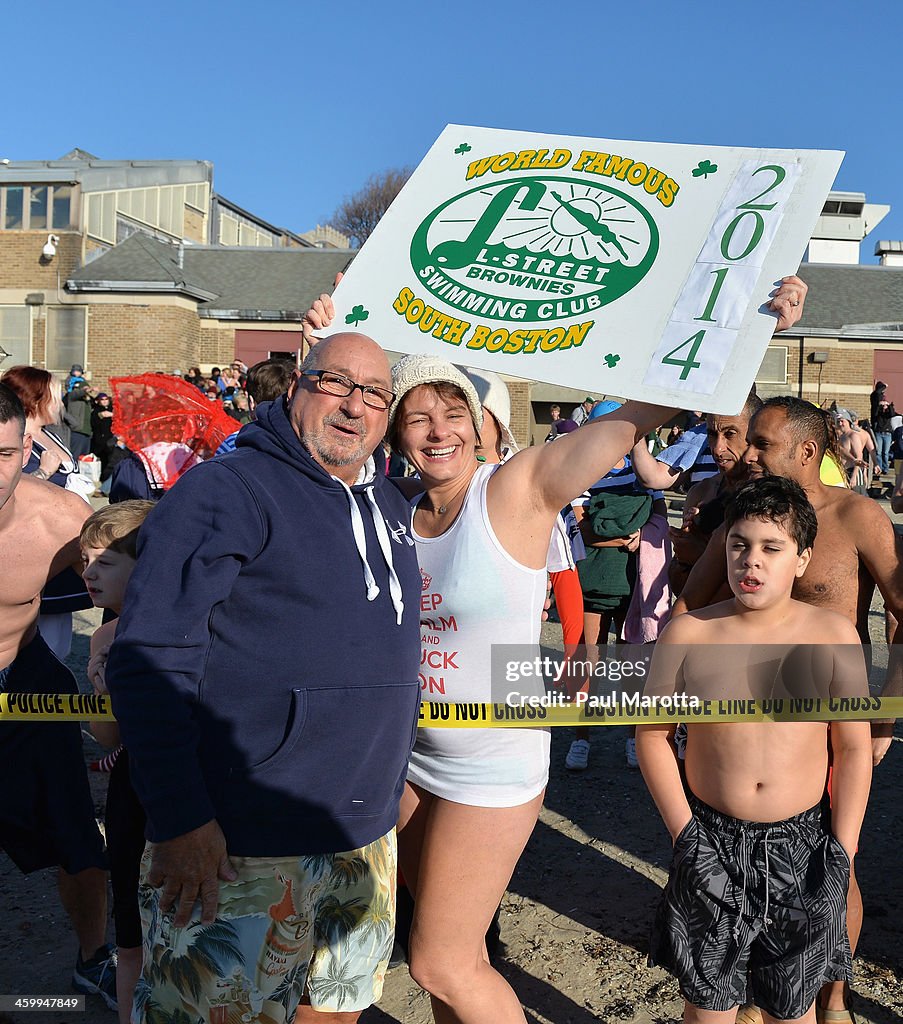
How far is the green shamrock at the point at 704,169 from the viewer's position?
99.0 inches

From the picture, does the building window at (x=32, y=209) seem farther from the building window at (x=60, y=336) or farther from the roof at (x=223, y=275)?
the building window at (x=60, y=336)

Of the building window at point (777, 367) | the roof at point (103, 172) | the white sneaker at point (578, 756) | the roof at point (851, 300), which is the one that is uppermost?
the roof at point (103, 172)

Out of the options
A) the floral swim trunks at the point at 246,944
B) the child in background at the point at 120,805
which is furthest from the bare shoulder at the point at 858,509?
the child in background at the point at 120,805

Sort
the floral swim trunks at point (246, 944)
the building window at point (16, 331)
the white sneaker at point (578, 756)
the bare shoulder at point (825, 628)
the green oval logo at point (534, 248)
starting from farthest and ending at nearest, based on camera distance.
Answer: the building window at point (16, 331) < the white sneaker at point (578, 756) < the bare shoulder at point (825, 628) < the green oval logo at point (534, 248) < the floral swim trunks at point (246, 944)

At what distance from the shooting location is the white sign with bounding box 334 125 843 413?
2285 mm

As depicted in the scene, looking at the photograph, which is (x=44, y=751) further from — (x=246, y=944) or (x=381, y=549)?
(x=381, y=549)

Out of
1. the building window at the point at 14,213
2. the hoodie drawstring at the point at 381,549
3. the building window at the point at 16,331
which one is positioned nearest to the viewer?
the hoodie drawstring at the point at 381,549

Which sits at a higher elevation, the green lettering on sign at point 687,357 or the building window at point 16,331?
the building window at point 16,331

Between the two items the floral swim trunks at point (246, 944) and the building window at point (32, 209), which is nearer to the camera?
the floral swim trunks at point (246, 944)

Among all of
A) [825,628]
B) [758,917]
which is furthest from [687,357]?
[758,917]

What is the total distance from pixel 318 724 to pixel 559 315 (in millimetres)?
1174

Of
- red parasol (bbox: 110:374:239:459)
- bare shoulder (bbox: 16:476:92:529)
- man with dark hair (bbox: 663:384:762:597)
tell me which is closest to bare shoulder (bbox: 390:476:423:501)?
bare shoulder (bbox: 16:476:92:529)

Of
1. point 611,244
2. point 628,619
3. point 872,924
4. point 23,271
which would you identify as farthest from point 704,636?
point 23,271

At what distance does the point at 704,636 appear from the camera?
9.42 ft
